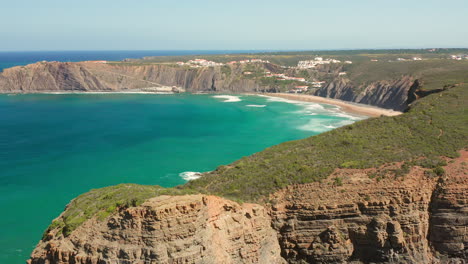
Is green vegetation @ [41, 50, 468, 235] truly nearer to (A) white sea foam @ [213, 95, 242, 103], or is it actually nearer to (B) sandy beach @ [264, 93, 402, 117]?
(B) sandy beach @ [264, 93, 402, 117]

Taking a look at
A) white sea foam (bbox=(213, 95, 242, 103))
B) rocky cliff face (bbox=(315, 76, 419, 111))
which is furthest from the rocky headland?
white sea foam (bbox=(213, 95, 242, 103))

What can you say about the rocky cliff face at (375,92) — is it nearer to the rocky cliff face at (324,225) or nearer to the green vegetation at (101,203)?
the rocky cliff face at (324,225)

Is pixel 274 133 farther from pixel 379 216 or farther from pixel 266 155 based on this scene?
pixel 379 216

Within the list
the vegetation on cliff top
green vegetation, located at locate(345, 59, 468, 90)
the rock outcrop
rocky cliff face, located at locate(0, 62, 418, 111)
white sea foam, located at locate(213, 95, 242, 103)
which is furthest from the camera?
rocky cliff face, located at locate(0, 62, 418, 111)

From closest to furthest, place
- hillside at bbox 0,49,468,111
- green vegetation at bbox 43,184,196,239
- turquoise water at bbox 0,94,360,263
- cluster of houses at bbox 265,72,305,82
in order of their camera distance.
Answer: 1. green vegetation at bbox 43,184,196,239
2. turquoise water at bbox 0,94,360,263
3. hillside at bbox 0,49,468,111
4. cluster of houses at bbox 265,72,305,82

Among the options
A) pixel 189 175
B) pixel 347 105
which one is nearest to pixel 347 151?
pixel 189 175

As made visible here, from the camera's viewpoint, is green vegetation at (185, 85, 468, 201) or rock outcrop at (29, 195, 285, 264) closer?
rock outcrop at (29, 195, 285, 264)
